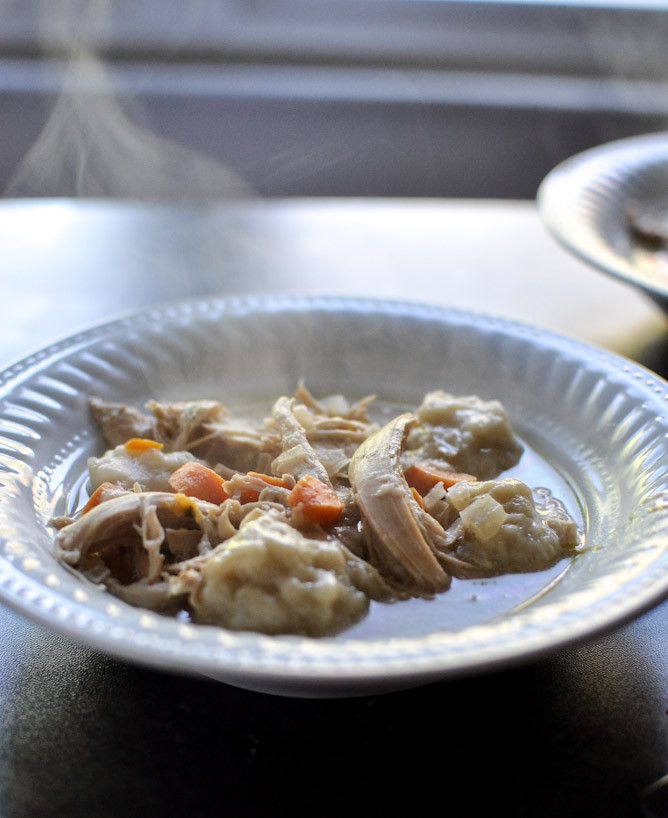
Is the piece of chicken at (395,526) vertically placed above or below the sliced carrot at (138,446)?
above

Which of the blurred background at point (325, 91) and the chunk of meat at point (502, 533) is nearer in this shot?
the chunk of meat at point (502, 533)

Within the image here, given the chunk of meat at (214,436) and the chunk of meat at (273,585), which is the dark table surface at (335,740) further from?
the chunk of meat at (214,436)

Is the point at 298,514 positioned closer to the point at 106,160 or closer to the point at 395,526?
the point at 395,526

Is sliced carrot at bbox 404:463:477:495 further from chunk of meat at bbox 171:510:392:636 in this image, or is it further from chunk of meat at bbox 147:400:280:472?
chunk of meat at bbox 171:510:392:636

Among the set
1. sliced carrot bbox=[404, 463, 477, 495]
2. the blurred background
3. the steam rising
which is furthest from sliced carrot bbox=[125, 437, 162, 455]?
Answer: the blurred background

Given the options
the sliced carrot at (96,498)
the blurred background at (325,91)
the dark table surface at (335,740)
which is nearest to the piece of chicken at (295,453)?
the sliced carrot at (96,498)

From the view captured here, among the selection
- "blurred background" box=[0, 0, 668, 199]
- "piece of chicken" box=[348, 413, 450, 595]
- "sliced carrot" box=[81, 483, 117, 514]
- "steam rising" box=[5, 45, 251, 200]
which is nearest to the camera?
"piece of chicken" box=[348, 413, 450, 595]

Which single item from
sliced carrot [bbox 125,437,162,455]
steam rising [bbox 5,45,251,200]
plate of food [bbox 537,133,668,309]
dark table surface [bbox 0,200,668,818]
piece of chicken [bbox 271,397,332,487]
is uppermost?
plate of food [bbox 537,133,668,309]

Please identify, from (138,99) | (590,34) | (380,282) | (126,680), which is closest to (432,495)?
(126,680)

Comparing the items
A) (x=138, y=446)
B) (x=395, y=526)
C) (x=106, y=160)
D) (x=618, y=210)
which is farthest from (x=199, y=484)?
(x=106, y=160)
